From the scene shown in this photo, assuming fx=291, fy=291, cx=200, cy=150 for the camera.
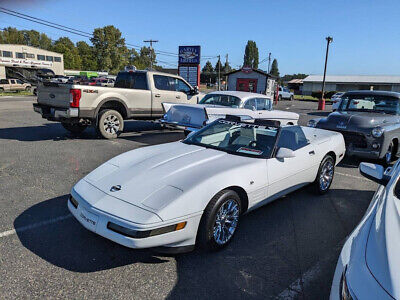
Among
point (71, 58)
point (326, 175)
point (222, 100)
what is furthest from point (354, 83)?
point (71, 58)

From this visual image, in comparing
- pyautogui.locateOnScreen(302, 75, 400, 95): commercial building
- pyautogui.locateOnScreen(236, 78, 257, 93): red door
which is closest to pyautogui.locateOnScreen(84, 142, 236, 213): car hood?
pyautogui.locateOnScreen(236, 78, 257, 93): red door

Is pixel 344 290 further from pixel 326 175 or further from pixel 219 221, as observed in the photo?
pixel 326 175

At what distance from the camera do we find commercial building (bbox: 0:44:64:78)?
1908 inches

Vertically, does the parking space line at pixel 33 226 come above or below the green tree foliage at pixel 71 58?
below

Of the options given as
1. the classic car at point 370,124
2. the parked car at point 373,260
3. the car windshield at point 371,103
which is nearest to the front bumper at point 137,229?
the parked car at point 373,260

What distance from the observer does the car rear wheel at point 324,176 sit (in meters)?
4.71

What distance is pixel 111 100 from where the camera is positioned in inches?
331

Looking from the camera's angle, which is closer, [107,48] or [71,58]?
[107,48]

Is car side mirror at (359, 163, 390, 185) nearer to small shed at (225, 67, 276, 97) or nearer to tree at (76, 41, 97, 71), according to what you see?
small shed at (225, 67, 276, 97)

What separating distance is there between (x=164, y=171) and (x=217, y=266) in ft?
3.71

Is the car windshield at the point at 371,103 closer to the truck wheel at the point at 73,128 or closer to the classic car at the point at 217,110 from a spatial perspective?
the classic car at the point at 217,110

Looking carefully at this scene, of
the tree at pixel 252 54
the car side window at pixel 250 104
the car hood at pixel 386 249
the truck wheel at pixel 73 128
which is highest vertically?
the tree at pixel 252 54

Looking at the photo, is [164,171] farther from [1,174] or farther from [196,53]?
[196,53]

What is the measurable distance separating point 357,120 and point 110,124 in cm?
658
